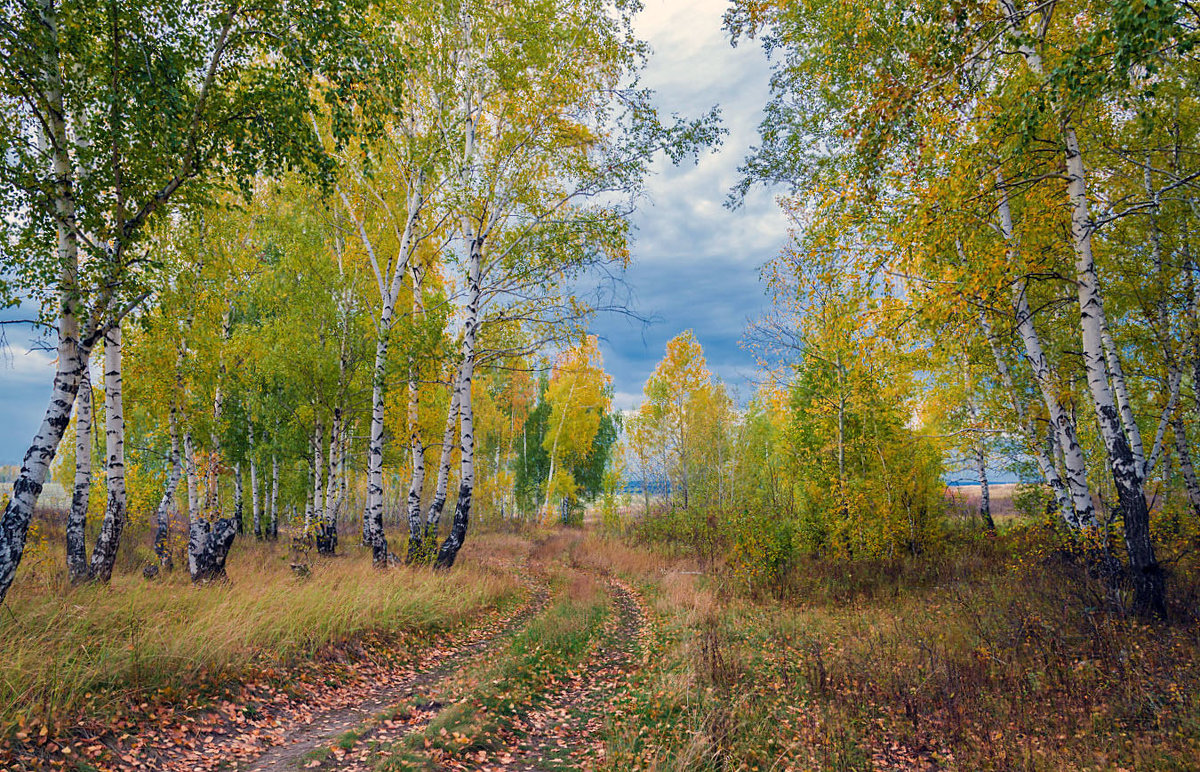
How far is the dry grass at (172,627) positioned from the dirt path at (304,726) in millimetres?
835

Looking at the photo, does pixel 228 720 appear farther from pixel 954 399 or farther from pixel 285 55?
pixel 954 399

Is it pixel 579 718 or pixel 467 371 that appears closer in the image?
pixel 579 718

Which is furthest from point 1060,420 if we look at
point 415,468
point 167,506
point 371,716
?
point 167,506

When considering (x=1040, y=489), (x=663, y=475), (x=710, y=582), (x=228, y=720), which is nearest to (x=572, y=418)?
(x=663, y=475)

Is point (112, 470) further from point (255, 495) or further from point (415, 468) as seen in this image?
point (255, 495)

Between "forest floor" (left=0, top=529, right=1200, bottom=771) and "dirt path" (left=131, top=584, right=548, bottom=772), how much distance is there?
30 millimetres

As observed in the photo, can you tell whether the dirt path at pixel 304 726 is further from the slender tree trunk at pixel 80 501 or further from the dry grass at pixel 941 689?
the slender tree trunk at pixel 80 501

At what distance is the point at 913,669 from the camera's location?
688cm

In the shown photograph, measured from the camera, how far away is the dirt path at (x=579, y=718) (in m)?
5.25

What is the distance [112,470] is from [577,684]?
9.19 m

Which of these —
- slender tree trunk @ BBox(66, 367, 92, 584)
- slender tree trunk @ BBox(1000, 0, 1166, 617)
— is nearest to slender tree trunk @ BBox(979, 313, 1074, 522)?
slender tree trunk @ BBox(1000, 0, 1166, 617)

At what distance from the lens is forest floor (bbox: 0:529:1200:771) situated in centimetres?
480

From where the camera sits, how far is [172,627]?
6.41 meters

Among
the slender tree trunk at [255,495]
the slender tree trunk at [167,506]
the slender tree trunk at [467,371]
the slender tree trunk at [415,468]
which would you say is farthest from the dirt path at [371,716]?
the slender tree trunk at [255,495]
